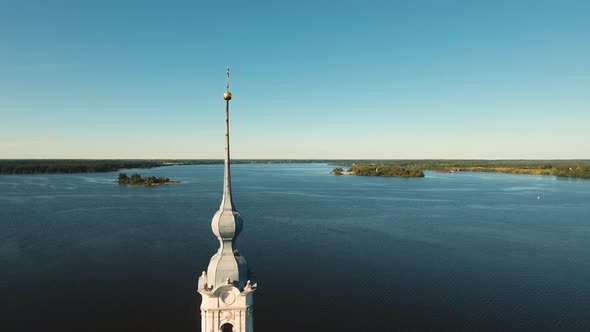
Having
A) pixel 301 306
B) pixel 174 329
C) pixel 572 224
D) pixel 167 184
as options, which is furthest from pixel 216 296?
pixel 167 184

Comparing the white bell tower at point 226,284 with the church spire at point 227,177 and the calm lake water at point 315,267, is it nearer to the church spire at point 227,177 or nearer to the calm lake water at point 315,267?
the church spire at point 227,177

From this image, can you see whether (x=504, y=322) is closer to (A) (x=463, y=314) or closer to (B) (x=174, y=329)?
(A) (x=463, y=314)

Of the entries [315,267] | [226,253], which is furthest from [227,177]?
[315,267]

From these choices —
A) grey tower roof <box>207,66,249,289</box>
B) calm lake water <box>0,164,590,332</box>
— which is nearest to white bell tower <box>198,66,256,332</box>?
grey tower roof <box>207,66,249,289</box>

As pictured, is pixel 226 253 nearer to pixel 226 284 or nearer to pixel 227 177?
pixel 226 284

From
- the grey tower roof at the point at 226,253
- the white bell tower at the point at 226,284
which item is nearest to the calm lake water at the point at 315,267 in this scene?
the white bell tower at the point at 226,284

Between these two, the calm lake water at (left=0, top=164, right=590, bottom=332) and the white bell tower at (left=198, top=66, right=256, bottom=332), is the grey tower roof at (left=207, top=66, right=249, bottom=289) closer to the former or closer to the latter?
the white bell tower at (left=198, top=66, right=256, bottom=332)
